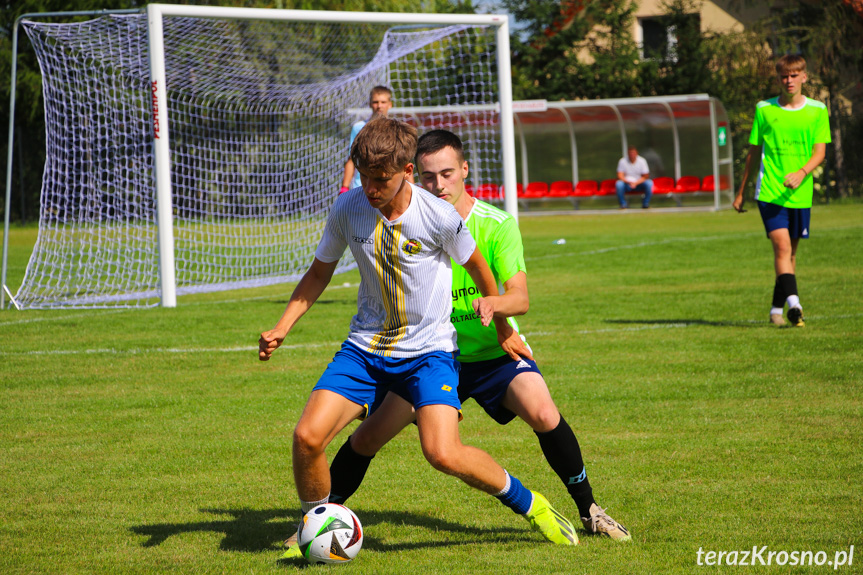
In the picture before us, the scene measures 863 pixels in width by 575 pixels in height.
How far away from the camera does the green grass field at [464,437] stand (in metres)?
3.65

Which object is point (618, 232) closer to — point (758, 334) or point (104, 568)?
point (758, 334)

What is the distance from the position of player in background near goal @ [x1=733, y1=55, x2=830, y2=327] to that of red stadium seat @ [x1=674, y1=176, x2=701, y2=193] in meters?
18.5

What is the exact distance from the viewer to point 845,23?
27.0 meters

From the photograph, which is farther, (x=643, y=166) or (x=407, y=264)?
(x=643, y=166)

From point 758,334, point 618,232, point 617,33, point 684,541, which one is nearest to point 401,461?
point 684,541

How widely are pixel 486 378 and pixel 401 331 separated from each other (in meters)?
0.48

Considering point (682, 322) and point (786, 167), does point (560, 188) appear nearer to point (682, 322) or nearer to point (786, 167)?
point (682, 322)

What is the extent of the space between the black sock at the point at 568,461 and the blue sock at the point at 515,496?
19 cm

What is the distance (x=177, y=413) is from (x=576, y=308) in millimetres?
5053

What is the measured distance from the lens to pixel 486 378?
3877 millimetres

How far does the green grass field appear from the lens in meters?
3.65

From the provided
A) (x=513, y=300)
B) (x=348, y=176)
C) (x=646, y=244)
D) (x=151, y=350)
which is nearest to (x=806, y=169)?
(x=348, y=176)

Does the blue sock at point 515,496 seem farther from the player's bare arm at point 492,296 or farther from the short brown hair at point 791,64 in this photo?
the short brown hair at point 791,64

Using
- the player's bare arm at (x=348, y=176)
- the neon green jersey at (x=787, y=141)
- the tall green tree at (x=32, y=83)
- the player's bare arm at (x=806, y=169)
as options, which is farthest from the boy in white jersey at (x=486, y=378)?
the tall green tree at (x=32, y=83)
